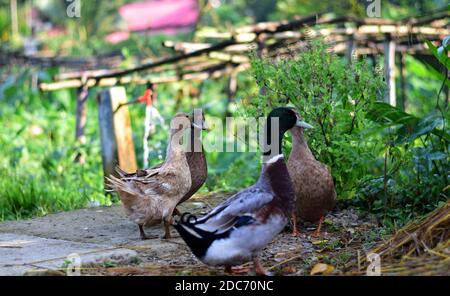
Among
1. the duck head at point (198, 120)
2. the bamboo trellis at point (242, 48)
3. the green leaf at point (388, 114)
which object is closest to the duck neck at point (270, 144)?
the duck head at point (198, 120)

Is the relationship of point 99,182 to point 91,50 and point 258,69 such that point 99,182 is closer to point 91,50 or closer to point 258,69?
point 258,69

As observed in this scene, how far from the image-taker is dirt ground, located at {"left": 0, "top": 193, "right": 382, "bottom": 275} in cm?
429

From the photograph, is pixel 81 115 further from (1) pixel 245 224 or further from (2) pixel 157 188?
(1) pixel 245 224

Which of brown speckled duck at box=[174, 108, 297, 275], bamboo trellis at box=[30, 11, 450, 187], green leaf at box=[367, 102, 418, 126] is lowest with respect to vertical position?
brown speckled duck at box=[174, 108, 297, 275]

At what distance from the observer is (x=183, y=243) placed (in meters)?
4.96

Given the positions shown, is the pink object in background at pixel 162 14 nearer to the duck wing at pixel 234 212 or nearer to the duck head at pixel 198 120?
the duck head at pixel 198 120

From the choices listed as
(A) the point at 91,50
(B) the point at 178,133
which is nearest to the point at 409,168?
(B) the point at 178,133

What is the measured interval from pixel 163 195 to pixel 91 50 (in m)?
18.5

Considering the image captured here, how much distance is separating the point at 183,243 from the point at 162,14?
28.6 m

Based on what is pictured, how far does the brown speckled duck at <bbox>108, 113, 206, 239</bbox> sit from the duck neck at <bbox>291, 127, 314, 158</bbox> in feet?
2.56

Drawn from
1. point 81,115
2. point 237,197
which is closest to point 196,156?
point 237,197

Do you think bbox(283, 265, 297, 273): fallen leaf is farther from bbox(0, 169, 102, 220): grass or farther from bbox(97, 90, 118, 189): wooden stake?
Result: bbox(97, 90, 118, 189): wooden stake

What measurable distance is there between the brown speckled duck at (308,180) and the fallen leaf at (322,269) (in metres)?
1.00

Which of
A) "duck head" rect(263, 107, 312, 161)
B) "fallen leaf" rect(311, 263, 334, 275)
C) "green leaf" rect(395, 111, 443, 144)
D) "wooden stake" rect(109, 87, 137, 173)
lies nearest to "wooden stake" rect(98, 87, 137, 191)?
"wooden stake" rect(109, 87, 137, 173)
